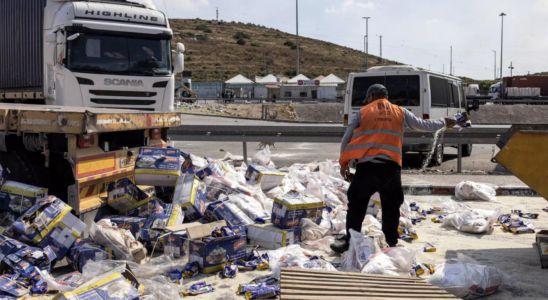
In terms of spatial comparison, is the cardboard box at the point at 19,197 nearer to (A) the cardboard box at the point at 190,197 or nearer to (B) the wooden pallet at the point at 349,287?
(A) the cardboard box at the point at 190,197

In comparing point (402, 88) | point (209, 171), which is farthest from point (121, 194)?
point (402, 88)

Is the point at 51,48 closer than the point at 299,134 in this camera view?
Yes

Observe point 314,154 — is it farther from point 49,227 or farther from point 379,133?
point 49,227

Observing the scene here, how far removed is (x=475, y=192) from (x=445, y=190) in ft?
2.24

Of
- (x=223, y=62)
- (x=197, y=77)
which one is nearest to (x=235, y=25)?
(x=223, y=62)

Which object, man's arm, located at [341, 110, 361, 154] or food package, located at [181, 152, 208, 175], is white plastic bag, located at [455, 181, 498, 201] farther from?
food package, located at [181, 152, 208, 175]

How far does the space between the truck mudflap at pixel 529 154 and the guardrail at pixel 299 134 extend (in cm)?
587

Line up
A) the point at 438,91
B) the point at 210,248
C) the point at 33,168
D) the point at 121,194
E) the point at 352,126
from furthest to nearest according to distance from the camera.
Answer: the point at 438,91
the point at 33,168
the point at 121,194
the point at 352,126
the point at 210,248

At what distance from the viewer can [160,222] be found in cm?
538

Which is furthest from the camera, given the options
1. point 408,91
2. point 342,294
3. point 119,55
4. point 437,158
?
A: point 437,158

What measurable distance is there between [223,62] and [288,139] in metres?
80.8

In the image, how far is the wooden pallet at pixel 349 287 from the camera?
355cm

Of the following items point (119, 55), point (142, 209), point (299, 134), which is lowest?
point (142, 209)

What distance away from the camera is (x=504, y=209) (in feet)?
24.4
